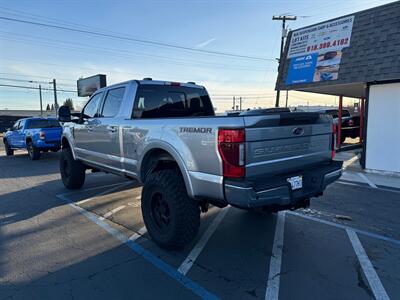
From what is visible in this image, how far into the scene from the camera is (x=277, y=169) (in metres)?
3.66

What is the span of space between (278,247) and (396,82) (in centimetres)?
705

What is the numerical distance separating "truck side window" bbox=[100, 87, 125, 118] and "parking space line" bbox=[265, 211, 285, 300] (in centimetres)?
314

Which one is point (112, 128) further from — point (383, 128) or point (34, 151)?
point (34, 151)

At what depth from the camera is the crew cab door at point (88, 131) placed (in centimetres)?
611

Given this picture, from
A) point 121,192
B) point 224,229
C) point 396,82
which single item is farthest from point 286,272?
point 396,82

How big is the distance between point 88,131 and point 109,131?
1028mm

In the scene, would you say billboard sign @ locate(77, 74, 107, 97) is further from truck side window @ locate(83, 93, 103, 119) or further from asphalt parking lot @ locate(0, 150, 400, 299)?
asphalt parking lot @ locate(0, 150, 400, 299)

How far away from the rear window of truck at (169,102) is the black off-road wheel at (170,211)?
51.5 inches

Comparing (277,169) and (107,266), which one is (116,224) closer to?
(107,266)

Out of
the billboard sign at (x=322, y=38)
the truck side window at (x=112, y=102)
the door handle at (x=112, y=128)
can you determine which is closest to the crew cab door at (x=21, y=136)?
the truck side window at (x=112, y=102)

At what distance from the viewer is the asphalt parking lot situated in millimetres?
3242

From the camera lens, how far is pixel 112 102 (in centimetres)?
567

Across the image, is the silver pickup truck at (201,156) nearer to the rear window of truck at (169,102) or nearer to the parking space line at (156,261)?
the rear window of truck at (169,102)

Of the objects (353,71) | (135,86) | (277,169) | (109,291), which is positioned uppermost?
(353,71)
